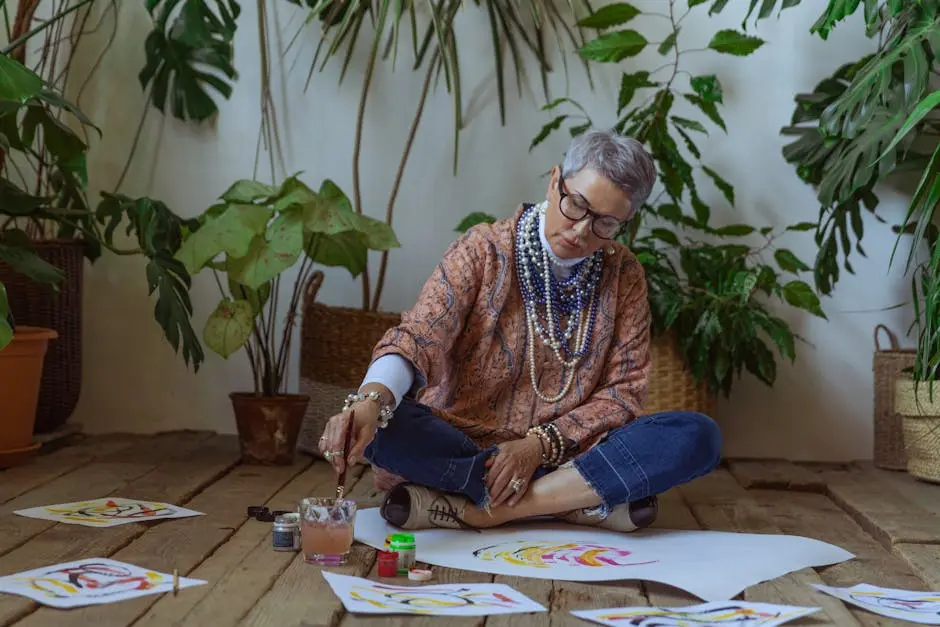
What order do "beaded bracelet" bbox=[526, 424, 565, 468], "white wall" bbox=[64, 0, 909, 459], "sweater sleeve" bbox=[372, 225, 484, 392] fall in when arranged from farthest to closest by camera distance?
"white wall" bbox=[64, 0, 909, 459]
"beaded bracelet" bbox=[526, 424, 565, 468]
"sweater sleeve" bbox=[372, 225, 484, 392]

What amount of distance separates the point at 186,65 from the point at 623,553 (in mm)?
1994

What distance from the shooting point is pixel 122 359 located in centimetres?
341

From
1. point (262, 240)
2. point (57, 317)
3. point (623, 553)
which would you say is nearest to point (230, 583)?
point (623, 553)

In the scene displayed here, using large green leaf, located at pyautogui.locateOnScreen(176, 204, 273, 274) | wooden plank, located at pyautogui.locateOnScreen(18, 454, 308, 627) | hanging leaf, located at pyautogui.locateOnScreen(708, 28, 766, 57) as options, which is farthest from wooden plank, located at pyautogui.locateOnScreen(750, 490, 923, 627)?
large green leaf, located at pyautogui.locateOnScreen(176, 204, 273, 274)

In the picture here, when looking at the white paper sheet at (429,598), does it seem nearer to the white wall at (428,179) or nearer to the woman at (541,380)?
the woman at (541,380)

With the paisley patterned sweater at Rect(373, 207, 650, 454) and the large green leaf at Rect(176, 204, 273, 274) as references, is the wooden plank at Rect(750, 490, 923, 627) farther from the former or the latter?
the large green leaf at Rect(176, 204, 273, 274)

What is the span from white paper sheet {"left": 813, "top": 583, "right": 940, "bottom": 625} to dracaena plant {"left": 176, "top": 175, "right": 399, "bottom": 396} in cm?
143

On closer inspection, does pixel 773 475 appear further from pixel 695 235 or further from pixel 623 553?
pixel 623 553

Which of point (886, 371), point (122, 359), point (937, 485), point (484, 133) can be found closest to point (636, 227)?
point (484, 133)

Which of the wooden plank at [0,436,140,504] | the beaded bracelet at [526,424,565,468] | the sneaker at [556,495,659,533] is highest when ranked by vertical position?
the beaded bracelet at [526,424,565,468]

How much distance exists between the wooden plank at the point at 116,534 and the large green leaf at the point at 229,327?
0.30 metres

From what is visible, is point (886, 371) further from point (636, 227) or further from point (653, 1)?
point (653, 1)

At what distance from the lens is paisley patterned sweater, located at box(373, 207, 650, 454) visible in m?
2.15

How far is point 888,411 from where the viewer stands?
3119 mm
